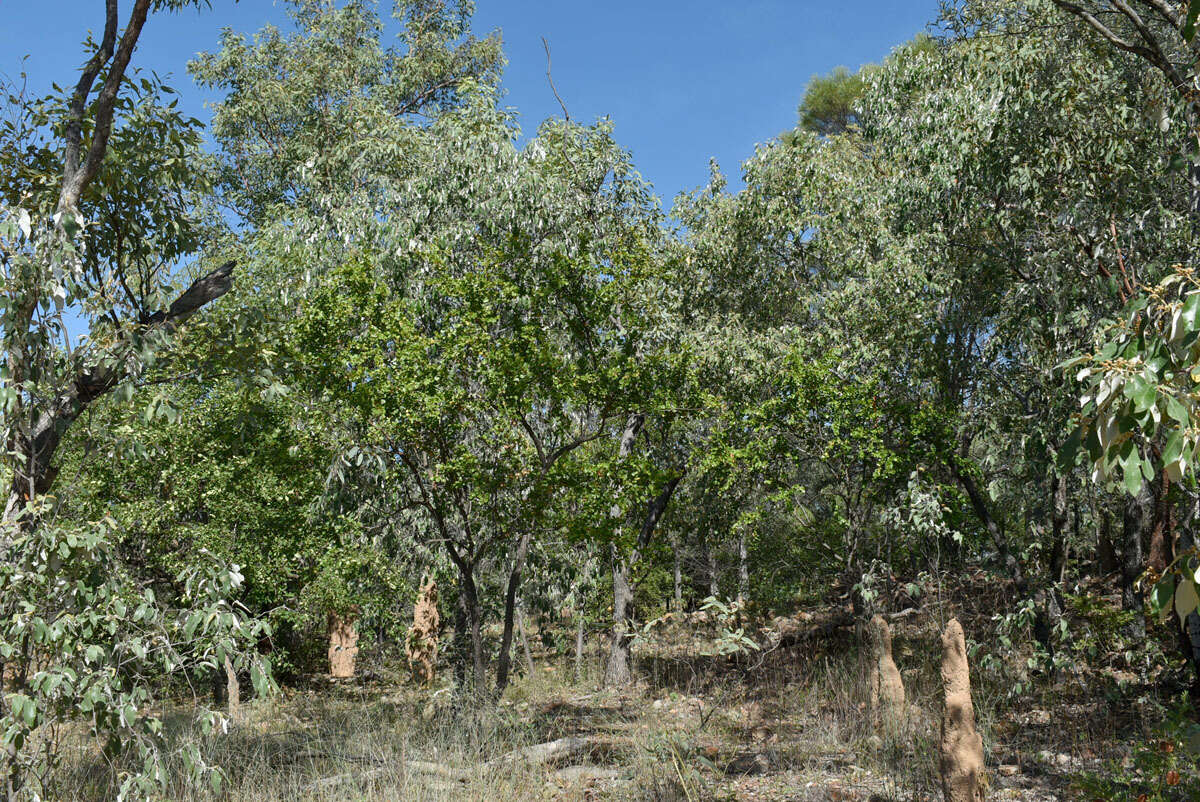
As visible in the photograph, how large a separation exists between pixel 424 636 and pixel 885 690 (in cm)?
947

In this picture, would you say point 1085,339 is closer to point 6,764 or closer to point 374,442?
point 374,442

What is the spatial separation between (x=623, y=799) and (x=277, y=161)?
15587 millimetres

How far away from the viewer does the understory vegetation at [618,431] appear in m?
4.50

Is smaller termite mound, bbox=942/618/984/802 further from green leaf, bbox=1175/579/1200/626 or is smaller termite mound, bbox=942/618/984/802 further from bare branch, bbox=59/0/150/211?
bare branch, bbox=59/0/150/211

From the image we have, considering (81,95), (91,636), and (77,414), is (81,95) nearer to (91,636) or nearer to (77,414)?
(77,414)

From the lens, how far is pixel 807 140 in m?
12.2

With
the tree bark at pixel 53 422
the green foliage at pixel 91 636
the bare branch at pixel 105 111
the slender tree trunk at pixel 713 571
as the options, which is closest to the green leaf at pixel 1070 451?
the green foliage at pixel 91 636

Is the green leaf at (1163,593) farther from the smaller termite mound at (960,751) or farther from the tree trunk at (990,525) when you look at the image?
the tree trunk at (990,525)

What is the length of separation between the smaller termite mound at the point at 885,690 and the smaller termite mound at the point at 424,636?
8350 mm

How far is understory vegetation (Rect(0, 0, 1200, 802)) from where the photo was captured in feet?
14.8

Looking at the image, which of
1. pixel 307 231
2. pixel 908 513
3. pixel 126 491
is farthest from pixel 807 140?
pixel 126 491

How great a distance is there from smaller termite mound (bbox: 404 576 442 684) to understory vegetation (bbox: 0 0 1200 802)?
136mm

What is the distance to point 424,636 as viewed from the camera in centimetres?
1538

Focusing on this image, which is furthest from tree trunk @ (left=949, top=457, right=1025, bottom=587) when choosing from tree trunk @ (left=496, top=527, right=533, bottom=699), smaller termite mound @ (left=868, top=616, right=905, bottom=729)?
tree trunk @ (left=496, top=527, right=533, bottom=699)
